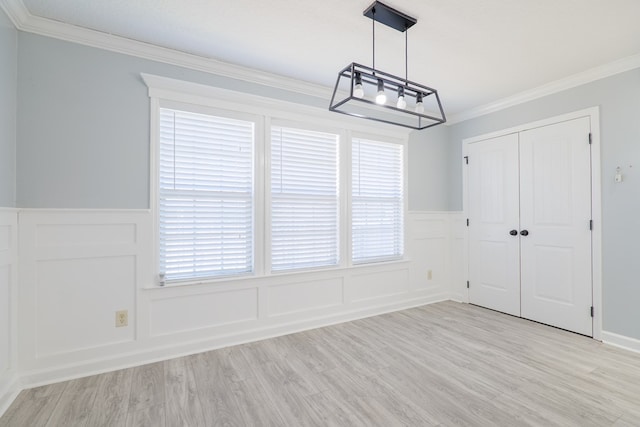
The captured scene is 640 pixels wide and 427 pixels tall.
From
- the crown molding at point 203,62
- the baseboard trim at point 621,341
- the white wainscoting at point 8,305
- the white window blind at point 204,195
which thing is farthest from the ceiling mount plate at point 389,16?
the baseboard trim at point 621,341

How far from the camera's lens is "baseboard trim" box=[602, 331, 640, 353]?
9.11 ft

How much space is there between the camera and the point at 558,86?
332cm

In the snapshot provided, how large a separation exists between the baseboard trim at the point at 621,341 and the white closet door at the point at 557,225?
145mm

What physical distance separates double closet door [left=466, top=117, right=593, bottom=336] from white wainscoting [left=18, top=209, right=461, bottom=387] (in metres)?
2.35

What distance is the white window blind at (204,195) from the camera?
270 cm

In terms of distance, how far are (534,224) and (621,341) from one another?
1.32 meters

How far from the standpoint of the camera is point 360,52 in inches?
106

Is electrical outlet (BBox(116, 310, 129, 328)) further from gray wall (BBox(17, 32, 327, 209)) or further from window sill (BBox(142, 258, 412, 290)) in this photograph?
gray wall (BBox(17, 32, 327, 209))

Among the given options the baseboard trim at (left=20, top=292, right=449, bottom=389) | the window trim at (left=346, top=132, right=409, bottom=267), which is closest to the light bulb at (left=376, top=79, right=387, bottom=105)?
the window trim at (left=346, top=132, right=409, bottom=267)

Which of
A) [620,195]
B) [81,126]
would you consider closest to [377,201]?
[620,195]

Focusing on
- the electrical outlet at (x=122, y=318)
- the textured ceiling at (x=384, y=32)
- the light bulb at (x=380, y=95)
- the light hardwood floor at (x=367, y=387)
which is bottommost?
the light hardwood floor at (x=367, y=387)

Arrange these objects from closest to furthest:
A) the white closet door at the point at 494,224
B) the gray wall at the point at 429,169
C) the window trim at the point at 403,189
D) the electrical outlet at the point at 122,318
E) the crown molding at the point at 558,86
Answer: the electrical outlet at the point at 122,318 < the crown molding at the point at 558,86 < the window trim at the point at 403,189 < the white closet door at the point at 494,224 < the gray wall at the point at 429,169

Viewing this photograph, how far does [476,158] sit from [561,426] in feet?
10.6

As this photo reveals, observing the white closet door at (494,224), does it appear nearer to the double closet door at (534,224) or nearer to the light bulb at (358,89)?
the double closet door at (534,224)
